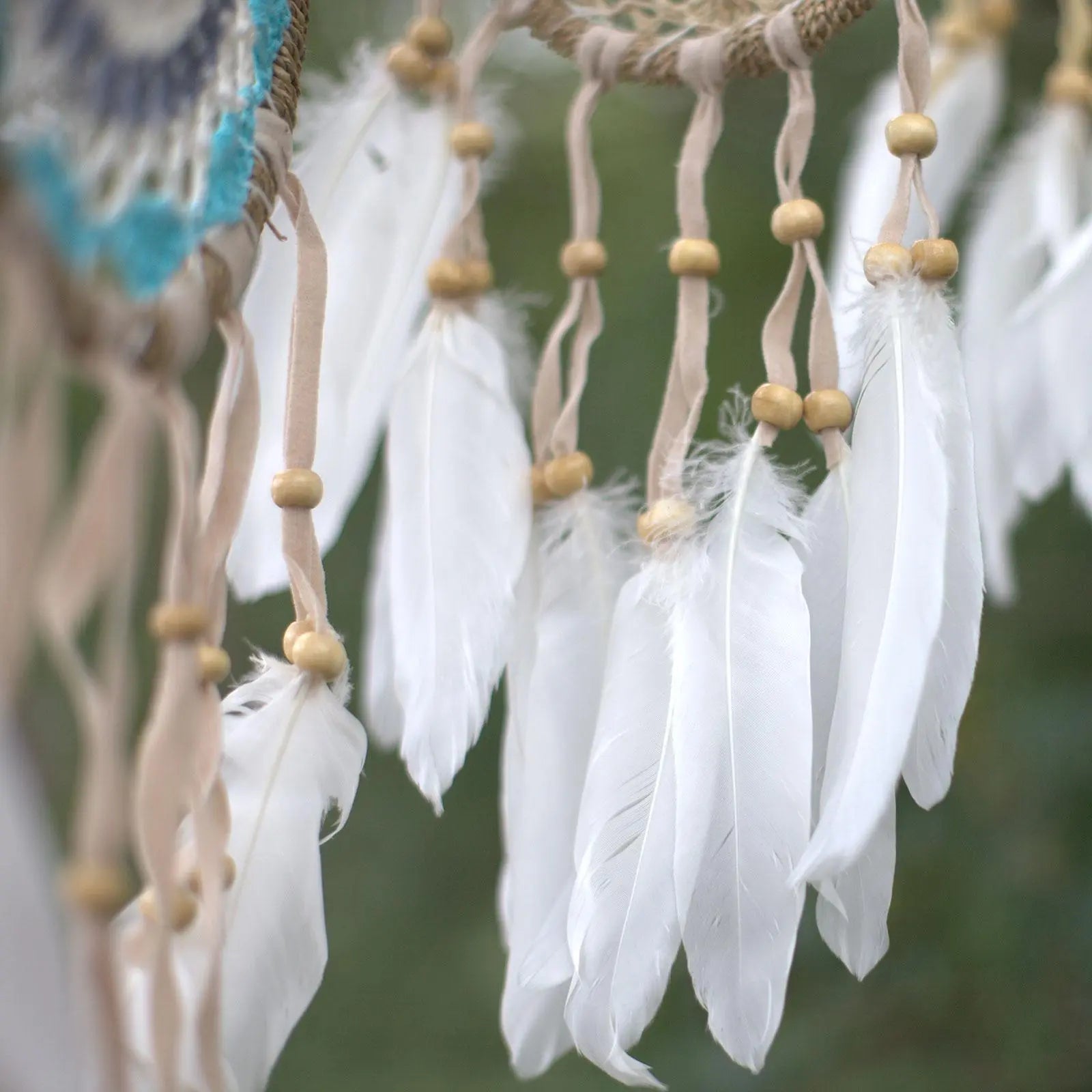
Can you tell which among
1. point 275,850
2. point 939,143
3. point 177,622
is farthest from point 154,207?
point 939,143

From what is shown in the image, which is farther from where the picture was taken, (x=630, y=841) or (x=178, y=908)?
(x=630, y=841)

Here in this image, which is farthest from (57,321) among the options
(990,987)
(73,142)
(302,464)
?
(990,987)

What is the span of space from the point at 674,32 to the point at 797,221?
0.13 m

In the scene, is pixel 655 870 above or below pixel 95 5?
below

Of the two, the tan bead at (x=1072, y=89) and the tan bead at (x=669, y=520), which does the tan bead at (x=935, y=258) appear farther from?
the tan bead at (x=1072, y=89)

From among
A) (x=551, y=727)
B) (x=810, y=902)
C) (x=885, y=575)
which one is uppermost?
(x=885, y=575)

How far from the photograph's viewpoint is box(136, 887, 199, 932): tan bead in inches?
13.1

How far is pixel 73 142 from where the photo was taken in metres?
0.29

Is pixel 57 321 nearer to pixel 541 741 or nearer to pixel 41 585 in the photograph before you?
pixel 41 585

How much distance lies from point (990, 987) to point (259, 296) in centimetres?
83

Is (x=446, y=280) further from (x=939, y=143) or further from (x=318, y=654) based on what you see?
(x=939, y=143)

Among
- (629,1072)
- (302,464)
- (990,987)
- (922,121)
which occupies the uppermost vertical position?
(922,121)

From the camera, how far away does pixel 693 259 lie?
52cm

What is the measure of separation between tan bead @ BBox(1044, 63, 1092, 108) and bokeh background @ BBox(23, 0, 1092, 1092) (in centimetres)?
39
